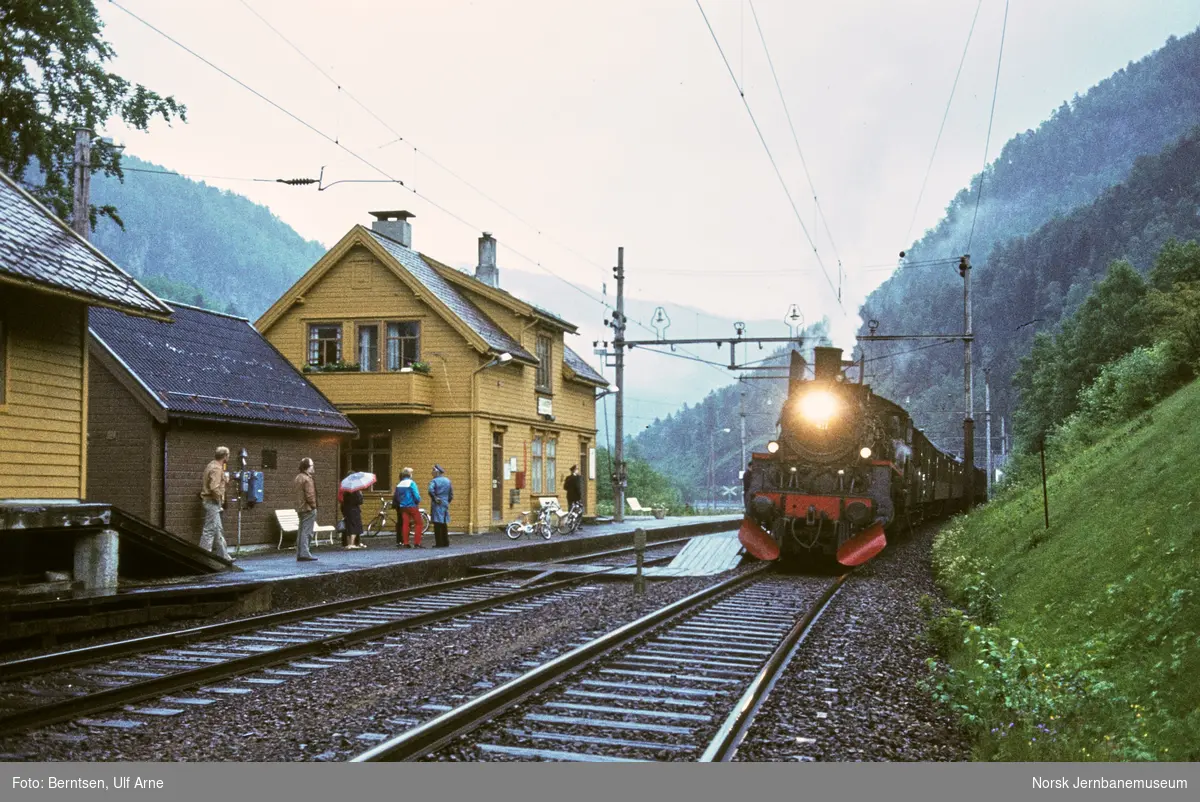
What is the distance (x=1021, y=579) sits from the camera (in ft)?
38.5

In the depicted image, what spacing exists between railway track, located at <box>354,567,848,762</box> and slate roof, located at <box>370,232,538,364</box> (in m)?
18.6

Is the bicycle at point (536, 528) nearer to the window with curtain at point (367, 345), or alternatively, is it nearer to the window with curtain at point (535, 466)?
the window with curtain at point (535, 466)

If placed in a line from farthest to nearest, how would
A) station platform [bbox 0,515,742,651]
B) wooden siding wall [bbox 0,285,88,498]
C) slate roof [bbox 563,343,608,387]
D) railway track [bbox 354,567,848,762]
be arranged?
slate roof [bbox 563,343,608,387], wooden siding wall [bbox 0,285,88,498], station platform [bbox 0,515,742,651], railway track [bbox 354,567,848,762]

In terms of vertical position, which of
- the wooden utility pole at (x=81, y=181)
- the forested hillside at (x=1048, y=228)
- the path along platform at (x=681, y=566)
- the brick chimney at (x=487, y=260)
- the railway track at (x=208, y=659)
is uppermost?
the forested hillside at (x=1048, y=228)

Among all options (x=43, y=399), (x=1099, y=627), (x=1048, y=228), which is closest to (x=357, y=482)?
(x=43, y=399)

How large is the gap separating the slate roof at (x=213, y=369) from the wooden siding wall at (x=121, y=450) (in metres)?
0.53

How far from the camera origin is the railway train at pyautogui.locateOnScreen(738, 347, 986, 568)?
696 inches

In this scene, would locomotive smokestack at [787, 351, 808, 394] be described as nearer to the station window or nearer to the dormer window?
the station window

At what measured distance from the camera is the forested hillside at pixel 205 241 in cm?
13050

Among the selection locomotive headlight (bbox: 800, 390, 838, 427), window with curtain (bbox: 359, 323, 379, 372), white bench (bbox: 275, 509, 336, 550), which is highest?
window with curtain (bbox: 359, 323, 379, 372)

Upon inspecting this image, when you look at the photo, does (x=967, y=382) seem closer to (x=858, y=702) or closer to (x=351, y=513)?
(x=351, y=513)

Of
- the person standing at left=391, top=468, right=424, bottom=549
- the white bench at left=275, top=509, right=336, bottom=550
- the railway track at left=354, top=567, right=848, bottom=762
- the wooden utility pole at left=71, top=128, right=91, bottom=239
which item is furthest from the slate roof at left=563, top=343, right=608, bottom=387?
the railway track at left=354, top=567, right=848, bottom=762

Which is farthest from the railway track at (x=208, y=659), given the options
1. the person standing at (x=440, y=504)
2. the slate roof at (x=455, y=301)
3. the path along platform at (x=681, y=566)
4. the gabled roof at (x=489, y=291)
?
the gabled roof at (x=489, y=291)

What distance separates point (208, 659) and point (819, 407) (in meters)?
11.6
